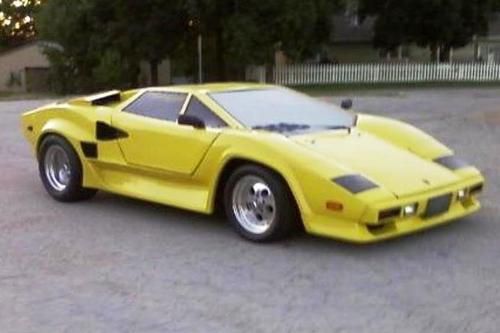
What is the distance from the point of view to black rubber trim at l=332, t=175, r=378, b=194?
5672 millimetres

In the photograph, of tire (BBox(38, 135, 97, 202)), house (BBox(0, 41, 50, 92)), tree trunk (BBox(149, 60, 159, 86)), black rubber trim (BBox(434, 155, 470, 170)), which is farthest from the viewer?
house (BBox(0, 41, 50, 92))

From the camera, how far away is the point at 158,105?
7.17 meters

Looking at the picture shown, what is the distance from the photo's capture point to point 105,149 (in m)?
7.33

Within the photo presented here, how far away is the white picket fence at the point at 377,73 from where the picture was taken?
35125mm

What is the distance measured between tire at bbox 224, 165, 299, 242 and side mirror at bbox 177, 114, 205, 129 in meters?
0.56

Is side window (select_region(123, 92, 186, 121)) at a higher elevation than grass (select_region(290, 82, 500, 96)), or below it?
higher

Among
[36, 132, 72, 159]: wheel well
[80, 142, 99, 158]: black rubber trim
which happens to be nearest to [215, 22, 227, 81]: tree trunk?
[36, 132, 72, 159]: wheel well

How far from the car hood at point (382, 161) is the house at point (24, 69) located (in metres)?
36.9

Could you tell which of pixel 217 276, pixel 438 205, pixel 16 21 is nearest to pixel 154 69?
pixel 438 205

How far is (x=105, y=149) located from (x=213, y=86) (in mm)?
1172

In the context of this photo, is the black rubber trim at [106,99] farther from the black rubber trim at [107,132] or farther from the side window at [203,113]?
the side window at [203,113]

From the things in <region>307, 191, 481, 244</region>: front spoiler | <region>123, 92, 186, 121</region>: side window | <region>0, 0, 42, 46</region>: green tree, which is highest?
<region>0, 0, 42, 46</region>: green tree

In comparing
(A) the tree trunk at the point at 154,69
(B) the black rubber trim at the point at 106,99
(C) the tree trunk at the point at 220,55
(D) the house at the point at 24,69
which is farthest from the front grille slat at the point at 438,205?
(D) the house at the point at 24,69

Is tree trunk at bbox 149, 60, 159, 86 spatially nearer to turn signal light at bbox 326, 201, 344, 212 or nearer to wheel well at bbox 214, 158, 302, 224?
wheel well at bbox 214, 158, 302, 224
